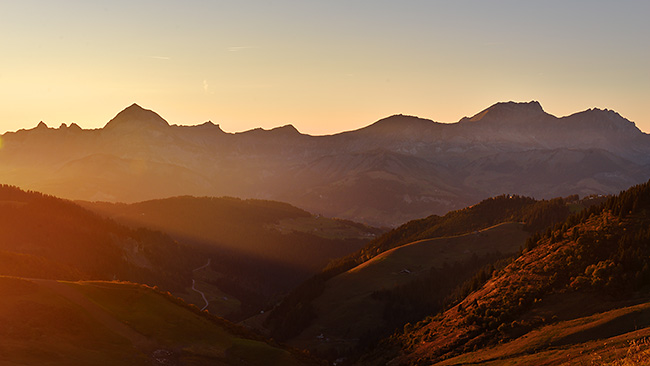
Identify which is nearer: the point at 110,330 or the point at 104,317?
the point at 110,330

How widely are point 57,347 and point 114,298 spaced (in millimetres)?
23220

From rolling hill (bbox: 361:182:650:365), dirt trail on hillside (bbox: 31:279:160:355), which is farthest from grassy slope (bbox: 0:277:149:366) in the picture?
rolling hill (bbox: 361:182:650:365)

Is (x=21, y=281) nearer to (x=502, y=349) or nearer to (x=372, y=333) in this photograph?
(x=502, y=349)

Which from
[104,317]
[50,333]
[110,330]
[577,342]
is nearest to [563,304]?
[577,342]

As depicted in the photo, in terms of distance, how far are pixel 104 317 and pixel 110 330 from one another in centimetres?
435

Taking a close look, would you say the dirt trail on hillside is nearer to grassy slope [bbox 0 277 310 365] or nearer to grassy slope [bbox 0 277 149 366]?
grassy slope [bbox 0 277 310 365]

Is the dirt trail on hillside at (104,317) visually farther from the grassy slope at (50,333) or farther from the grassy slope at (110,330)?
the grassy slope at (50,333)

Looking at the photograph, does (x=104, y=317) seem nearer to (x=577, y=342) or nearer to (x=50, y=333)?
(x=50, y=333)

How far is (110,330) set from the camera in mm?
78188

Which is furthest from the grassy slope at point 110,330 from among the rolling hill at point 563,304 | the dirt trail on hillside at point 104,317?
the rolling hill at point 563,304

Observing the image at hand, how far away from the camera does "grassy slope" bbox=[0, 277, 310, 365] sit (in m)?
67.4

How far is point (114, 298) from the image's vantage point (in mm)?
90938

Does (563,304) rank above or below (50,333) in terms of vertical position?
below

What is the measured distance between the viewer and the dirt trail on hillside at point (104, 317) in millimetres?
77688
